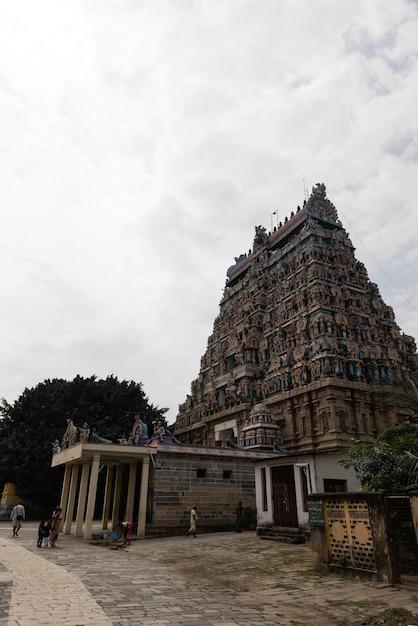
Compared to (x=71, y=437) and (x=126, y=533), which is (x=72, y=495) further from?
(x=126, y=533)

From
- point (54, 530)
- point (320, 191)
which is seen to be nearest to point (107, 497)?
Answer: point (54, 530)

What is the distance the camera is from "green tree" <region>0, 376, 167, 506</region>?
36094 millimetres

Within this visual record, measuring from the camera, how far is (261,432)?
31328 mm

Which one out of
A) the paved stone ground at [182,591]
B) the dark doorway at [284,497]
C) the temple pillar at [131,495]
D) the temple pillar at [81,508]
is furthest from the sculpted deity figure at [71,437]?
the dark doorway at [284,497]

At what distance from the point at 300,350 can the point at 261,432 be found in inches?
272

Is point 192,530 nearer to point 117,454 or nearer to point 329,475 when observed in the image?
point 117,454

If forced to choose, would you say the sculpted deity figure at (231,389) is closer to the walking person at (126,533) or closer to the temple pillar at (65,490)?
the temple pillar at (65,490)

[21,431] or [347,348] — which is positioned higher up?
[347,348]

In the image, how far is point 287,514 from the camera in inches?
781

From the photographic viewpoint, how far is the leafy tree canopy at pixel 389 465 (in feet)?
40.4

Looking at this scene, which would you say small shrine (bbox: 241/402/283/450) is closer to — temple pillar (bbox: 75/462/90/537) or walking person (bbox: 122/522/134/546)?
temple pillar (bbox: 75/462/90/537)

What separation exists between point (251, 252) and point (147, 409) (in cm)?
2035

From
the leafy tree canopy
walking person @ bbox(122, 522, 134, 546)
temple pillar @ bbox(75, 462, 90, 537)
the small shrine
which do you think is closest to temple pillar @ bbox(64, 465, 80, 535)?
temple pillar @ bbox(75, 462, 90, 537)

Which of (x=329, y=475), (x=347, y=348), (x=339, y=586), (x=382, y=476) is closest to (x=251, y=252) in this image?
(x=347, y=348)
